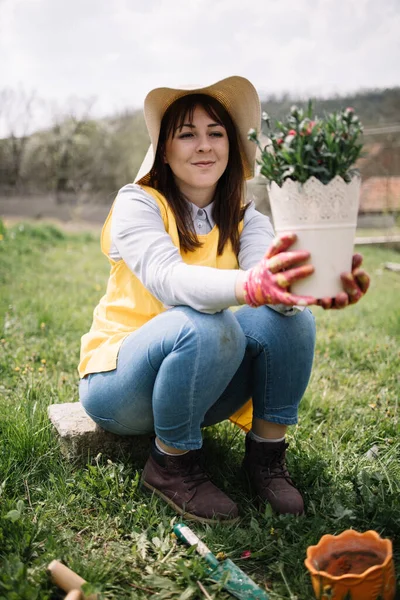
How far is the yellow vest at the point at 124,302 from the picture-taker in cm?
199

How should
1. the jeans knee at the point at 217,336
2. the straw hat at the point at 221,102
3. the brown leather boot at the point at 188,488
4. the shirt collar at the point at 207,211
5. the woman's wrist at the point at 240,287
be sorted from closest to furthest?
the woman's wrist at the point at 240,287, the jeans knee at the point at 217,336, the brown leather boot at the point at 188,488, the straw hat at the point at 221,102, the shirt collar at the point at 207,211

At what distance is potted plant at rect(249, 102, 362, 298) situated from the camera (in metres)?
1.44

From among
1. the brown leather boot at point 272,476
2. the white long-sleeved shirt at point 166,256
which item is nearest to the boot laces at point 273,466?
the brown leather boot at point 272,476

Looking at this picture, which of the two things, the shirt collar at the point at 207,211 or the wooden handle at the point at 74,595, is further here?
the shirt collar at the point at 207,211

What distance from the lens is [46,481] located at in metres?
1.97

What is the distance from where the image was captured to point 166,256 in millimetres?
1768

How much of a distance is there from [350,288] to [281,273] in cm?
19

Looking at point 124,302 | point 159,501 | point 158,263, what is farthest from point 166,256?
point 159,501

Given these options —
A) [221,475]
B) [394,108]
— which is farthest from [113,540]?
[394,108]

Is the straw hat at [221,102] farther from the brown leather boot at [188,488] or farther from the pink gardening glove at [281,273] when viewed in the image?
the brown leather boot at [188,488]

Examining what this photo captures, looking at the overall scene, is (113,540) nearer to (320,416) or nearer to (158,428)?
(158,428)

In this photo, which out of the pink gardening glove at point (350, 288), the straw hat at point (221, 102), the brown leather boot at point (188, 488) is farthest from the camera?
the straw hat at point (221, 102)

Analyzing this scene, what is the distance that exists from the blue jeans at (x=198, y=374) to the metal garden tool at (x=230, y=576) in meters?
0.31

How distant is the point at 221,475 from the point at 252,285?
85cm
